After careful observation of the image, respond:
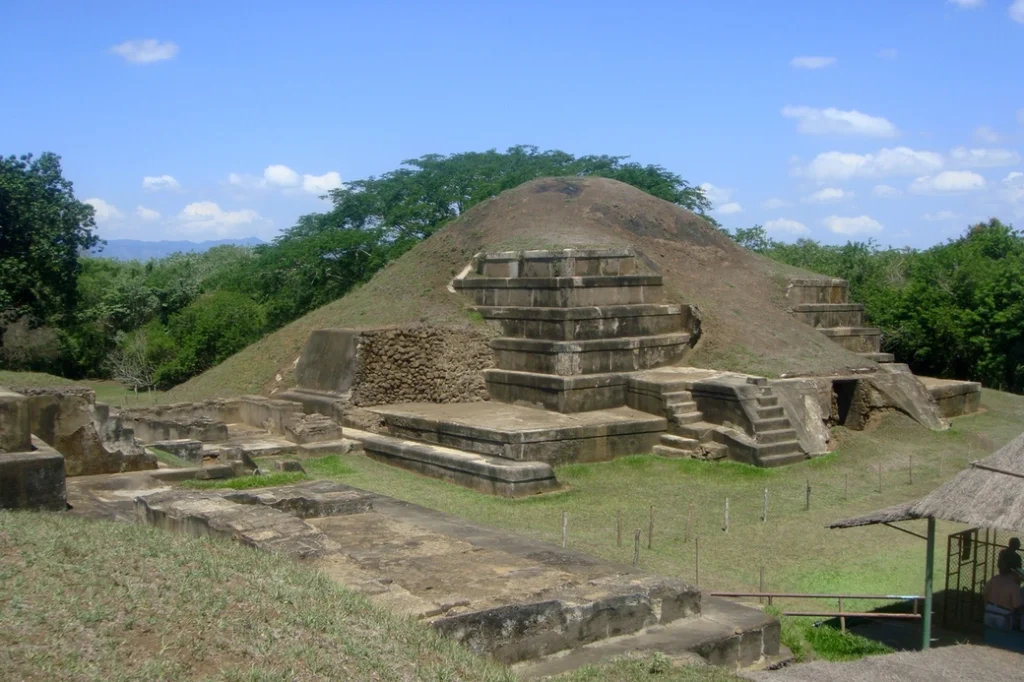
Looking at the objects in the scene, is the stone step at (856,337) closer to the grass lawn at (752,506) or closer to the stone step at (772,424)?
the grass lawn at (752,506)

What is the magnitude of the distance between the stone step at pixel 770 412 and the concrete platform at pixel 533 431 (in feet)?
4.33

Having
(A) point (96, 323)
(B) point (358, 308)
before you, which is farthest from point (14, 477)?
(A) point (96, 323)

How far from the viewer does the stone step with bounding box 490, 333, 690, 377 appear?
49.2 feet

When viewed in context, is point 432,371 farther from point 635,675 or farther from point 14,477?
point 635,675

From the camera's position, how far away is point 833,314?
19125mm

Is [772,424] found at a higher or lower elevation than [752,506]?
higher

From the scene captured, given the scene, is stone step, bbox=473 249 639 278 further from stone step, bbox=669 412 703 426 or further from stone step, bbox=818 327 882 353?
stone step, bbox=818 327 882 353

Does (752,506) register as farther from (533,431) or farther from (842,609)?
(842,609)

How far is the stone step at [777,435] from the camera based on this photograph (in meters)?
13.5

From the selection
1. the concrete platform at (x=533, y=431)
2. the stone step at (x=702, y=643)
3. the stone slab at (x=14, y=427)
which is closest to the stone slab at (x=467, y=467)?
the concrete platform at (x=533, y=431)

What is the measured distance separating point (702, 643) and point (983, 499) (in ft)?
8.53

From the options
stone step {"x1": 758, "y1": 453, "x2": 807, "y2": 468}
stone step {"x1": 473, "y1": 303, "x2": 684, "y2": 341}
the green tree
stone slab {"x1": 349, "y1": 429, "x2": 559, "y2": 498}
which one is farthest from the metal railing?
the green tree

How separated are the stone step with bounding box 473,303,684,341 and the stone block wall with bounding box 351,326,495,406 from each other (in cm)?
63

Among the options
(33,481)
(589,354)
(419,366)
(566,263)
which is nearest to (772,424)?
(589,354)
